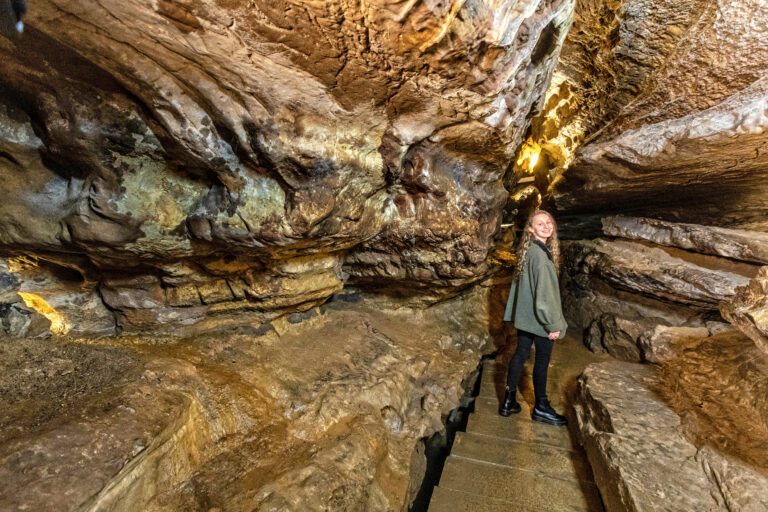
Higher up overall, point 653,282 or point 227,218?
point 227,218

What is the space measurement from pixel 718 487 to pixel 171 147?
3.73 m

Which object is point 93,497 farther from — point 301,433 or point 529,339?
point 529,339

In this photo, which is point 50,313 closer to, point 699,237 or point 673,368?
point 673,368

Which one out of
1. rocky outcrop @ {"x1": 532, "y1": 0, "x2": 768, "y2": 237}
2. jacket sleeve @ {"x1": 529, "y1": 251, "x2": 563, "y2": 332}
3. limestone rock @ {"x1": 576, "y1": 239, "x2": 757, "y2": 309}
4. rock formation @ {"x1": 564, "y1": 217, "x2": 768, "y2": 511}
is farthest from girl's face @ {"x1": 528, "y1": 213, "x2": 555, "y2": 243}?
limestone rock @ {"x1": 576, "y1": 239, "x2": 757, "y2": 309}

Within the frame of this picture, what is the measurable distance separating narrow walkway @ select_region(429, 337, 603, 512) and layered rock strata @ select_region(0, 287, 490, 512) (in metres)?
0.38

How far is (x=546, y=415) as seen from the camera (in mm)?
3312

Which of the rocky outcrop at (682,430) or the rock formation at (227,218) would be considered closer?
the rock formation at (227,218)

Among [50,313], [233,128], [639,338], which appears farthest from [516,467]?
[50,313]

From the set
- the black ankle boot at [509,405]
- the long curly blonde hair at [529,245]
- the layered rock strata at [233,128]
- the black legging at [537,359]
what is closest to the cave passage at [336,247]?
the layered rock strata at [233,128]

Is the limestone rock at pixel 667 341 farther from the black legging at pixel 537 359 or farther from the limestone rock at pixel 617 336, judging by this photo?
the black legging at pixel 537 359

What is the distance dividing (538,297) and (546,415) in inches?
42.2

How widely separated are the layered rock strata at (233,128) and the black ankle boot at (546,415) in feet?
7.00

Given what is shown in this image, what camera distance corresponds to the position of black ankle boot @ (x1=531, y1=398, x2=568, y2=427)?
10.8ft

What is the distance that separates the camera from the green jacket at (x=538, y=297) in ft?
10.2
